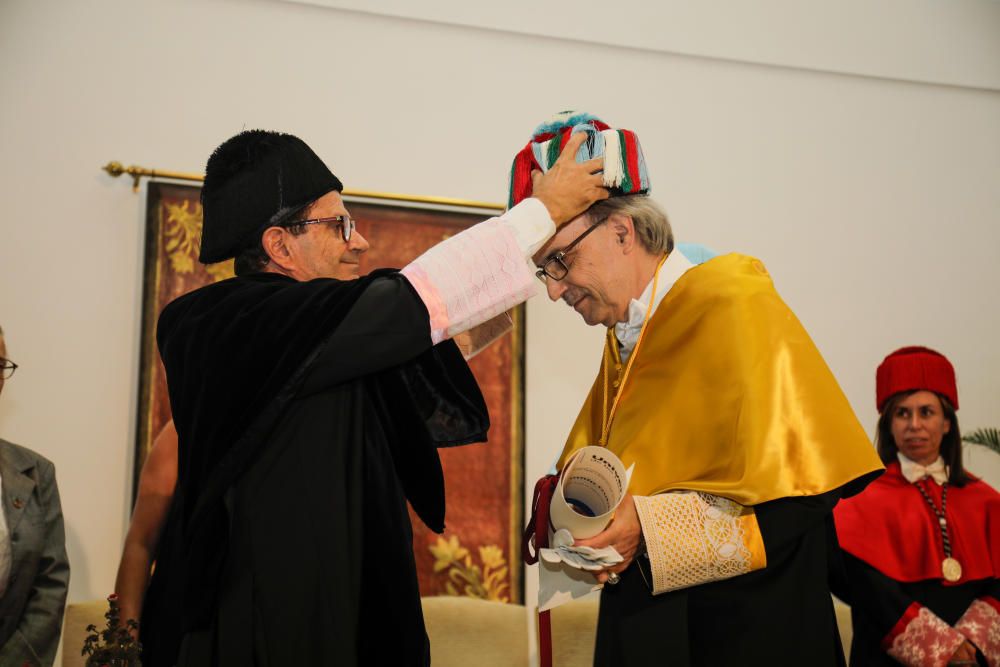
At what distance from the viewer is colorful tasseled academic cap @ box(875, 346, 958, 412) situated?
174 inches

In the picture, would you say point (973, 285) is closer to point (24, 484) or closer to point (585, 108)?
point (585, 108)

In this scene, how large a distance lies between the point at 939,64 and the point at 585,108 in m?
2.17

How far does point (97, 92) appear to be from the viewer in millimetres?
4336

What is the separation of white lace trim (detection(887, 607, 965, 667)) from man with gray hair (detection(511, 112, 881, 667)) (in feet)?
5.87

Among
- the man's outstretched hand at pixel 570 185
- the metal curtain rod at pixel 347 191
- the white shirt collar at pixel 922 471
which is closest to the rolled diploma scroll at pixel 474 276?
the man's outstretched hand at pixel 570 185

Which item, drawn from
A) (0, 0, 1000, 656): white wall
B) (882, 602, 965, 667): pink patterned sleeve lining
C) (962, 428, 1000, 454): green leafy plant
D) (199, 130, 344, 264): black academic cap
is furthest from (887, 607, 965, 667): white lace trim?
(199, 130, 344, 264): black academic cap

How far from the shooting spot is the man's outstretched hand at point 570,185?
2.22m

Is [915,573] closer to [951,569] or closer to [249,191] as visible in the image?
[951,569]

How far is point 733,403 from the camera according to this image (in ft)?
7.30

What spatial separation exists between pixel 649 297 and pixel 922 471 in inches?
95.2

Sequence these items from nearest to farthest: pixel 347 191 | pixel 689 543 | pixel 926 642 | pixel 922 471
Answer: pixel 689 543
pixel 926 642
pixel 922 471
pixel 347 191

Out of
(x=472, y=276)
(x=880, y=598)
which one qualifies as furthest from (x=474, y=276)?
(x=880, y=598)

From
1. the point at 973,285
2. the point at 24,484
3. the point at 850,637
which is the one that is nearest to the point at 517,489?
the point at 850,637

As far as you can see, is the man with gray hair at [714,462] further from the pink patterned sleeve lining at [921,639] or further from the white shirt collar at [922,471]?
the white shirt collar at [922,471]
